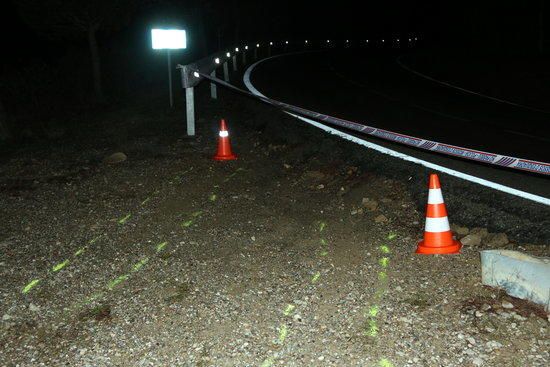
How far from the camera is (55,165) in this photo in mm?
8562

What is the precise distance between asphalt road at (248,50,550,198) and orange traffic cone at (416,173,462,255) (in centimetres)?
151

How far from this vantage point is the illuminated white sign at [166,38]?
13859mm

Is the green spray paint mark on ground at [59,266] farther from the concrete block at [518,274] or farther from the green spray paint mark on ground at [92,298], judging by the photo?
the concrete block at [518,274]

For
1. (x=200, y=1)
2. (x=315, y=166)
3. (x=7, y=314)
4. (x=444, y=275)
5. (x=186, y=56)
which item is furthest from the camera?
(x=186, y=56)

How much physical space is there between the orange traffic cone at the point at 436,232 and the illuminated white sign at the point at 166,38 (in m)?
10.4

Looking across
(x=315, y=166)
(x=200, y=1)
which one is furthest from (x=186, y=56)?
(x=315, y=166)

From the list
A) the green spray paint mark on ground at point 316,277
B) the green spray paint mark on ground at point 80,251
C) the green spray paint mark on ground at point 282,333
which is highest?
the green spray paint mark on ground at point 282,333

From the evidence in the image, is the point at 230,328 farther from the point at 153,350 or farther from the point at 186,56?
the point at 186,56

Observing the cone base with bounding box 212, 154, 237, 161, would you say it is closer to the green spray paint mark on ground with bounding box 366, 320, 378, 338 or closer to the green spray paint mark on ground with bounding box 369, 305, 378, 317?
the green spray paint mark on ground with bounding box 369, 305, 378, 317

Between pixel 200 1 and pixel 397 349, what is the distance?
3574cm

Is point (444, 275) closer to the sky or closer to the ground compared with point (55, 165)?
closer to the sky

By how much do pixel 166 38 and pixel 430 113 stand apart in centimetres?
668

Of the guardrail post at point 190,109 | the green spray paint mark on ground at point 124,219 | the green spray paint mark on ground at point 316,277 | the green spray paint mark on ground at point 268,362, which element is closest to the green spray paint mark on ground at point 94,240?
the green spray paint mark on ground at point 124,219

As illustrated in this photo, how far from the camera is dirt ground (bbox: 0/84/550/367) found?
366 cm
